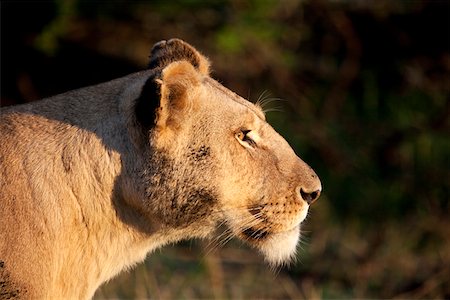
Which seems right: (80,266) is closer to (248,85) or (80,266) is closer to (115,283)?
(115,283)

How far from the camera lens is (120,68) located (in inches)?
427

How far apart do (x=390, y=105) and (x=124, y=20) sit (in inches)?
126

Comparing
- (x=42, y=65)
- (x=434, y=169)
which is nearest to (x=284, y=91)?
(x=434, y=169)

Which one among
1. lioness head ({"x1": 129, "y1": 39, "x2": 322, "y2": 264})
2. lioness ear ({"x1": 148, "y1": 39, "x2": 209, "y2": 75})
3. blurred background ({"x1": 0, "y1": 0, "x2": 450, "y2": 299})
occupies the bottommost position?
blurred background ({"x1": 0, "y1": 0, "x2": 450, "y2": 299})

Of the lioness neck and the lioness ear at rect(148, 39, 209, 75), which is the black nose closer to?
the lioness neck

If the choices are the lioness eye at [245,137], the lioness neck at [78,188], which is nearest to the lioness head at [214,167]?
the lioness eye at [245,137]

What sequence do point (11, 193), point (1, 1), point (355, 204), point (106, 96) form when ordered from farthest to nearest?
1. point (355, 204)
2. point (1, 1)
3. point (106, 96)
4. point (11, 193)

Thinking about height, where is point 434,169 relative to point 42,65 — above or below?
below

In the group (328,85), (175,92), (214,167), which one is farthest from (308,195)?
(328,85)

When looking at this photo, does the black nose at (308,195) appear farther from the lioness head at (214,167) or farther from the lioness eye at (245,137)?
the lioness eye at (245,137)

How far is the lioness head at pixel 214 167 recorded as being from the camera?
4.19m

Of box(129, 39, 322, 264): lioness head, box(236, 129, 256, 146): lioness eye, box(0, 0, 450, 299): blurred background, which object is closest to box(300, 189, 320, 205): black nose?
box(129, 39, 322, 264): lioness head

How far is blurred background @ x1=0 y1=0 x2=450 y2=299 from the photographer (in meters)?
9.78

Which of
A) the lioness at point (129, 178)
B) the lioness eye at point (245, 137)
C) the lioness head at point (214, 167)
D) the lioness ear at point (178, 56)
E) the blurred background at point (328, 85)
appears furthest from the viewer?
the blurred background at point (328, 85)
